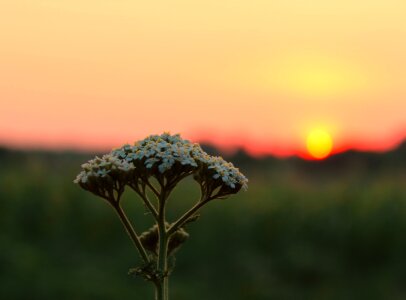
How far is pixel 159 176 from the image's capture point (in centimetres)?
514

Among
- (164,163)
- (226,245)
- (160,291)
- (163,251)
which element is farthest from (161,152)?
(226,245)

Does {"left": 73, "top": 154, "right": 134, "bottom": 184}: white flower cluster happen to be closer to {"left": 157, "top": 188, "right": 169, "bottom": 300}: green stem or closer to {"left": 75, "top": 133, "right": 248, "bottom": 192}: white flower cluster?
{"left": 75, "top": 133, "right": 248, "bottom": 192}: white flower cluster

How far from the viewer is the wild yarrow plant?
4.96m

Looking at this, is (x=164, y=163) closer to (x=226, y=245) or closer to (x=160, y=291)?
(x=160, y=291)

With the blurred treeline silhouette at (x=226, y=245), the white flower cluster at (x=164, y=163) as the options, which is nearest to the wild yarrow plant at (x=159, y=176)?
the white flower cluster at (x=164, y=163)

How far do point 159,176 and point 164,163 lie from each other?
0.22m

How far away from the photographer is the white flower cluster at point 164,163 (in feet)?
16.4

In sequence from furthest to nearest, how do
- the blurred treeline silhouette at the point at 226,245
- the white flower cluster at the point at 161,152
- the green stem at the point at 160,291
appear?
1. the blurred treeline silhouette at the point at 226,245
2. the white flower cluster at the point at 161,152
3. the green stem at the point at 160,291

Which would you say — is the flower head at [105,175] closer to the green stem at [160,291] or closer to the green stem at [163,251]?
the green stem at [163,251]

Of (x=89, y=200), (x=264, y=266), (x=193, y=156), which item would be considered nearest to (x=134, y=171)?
(x=193, y=156)

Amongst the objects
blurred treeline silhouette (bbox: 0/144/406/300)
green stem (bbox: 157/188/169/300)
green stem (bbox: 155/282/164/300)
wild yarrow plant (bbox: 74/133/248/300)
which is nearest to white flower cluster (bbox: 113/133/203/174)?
wild yarrow plant (bbox: 74/133/248/300)

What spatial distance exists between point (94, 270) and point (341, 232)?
23.1 feet

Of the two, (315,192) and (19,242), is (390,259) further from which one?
(19,242)

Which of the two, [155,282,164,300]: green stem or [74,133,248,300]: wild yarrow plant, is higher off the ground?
[74,133,248,300]: wild yarrow plant
